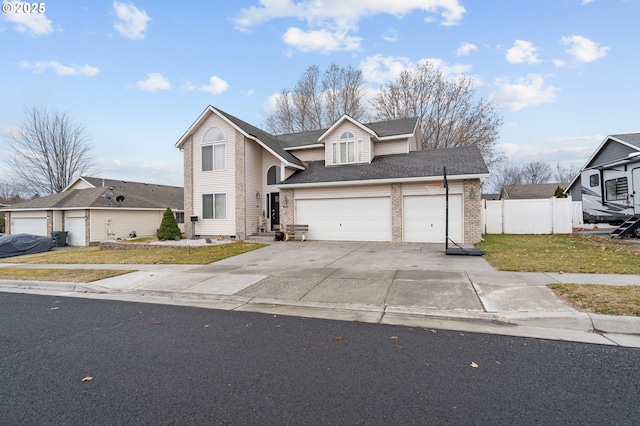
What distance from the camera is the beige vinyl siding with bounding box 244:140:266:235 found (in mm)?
18870

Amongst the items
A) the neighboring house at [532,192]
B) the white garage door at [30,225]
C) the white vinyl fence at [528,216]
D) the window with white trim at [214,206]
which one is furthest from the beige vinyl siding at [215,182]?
the neighboring house at [532,192]

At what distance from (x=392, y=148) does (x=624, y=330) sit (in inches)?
622

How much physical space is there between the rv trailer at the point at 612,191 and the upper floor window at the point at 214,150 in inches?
792

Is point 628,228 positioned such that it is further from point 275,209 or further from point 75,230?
point 75,230

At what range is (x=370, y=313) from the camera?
5664 millimetres

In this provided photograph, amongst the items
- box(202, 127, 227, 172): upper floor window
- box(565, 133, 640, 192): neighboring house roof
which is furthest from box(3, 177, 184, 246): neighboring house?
box(565, 133, 640, 192): neighboring house roof

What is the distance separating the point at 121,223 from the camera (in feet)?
Result: 88.6

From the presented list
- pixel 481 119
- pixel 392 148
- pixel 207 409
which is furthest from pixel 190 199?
pixel 481 119

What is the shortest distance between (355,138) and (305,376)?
53.7ft

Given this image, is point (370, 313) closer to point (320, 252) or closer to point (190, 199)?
point (320, 252)

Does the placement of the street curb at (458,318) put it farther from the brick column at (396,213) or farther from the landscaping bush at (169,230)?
the landscaping bush at (169,230)

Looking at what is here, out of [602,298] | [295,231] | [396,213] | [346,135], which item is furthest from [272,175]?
[602,298]

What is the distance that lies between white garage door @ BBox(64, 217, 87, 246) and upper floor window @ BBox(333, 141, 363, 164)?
2088cm

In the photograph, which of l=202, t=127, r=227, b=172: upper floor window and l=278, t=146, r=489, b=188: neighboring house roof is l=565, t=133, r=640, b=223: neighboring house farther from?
l=202, t=127, r=227, b=172: upper floor window
